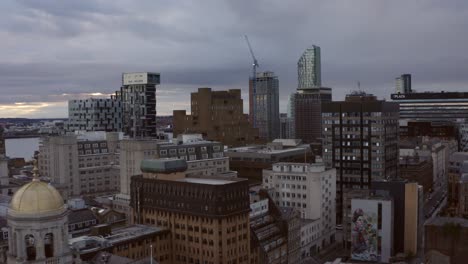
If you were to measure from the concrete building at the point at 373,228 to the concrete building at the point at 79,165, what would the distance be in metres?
98.6

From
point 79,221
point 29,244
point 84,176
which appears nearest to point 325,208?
point 79,221

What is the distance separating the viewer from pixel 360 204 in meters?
116

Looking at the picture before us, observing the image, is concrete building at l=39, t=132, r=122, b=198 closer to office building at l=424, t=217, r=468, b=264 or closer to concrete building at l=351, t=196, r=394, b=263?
concrete building at l=351, t=196, r=394, b=263

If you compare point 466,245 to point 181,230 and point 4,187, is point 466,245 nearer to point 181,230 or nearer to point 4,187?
point 181,230

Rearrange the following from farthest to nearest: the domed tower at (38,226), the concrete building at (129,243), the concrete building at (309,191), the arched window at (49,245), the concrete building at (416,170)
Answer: the concrete building at (416,170)
the concrete building at (309,191)
the concrete building at (129,243)
the arched window at (49,245)
the domed tower at (38,226)

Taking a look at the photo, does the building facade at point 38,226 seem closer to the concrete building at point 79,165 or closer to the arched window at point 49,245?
the arched window at point 49,245

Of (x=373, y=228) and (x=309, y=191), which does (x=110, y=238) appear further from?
(x=309, y=191)

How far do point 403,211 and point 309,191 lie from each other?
30.0 meters

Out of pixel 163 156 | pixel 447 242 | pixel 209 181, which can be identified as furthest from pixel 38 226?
pixel 163 156

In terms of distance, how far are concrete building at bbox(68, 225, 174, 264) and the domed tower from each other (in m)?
21.4

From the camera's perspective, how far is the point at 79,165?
188m

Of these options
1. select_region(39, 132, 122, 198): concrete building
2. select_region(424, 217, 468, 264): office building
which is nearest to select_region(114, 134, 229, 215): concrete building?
select_region(39, 132, 122, 198): concrete building

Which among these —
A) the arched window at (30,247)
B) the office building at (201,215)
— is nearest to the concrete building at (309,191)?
the office building at (201,215)

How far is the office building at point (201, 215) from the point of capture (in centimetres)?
9969
